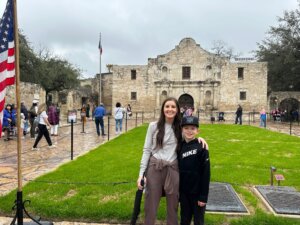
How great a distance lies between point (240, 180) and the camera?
6270 millimetres

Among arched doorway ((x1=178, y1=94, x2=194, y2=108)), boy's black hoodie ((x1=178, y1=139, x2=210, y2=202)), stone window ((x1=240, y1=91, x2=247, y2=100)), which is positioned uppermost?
stone window ((x1=240, y1=91, x2=247, y2=100))

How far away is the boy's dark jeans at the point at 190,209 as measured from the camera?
351 cm

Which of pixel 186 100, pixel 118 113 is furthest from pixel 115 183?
pixel 186 100

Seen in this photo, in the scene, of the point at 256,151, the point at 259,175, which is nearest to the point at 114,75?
the point at 256,151

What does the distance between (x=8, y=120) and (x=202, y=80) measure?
2567 cm

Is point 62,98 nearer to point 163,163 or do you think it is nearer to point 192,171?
point 163,163

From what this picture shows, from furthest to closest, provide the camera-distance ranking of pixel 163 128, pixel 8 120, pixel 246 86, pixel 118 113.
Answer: pixel 246 86
pixel 118 113
pixel 8 120
pixel 163 128

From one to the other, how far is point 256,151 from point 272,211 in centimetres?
573

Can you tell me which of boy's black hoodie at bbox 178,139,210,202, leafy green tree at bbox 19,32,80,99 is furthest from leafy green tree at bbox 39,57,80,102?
boy's black hoodie at bbox 178,139,210,202

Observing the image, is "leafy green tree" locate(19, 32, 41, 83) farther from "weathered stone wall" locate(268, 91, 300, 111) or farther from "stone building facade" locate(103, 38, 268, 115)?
"weathered stone wall" locate(268, 91, 300, 111)

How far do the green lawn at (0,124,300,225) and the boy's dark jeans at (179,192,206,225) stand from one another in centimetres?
80

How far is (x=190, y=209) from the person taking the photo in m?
3.60

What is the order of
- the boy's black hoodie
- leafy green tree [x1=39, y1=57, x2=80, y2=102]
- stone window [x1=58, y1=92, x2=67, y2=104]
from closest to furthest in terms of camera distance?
the boy's black hoodie < leafy green tree [x1=39, y1=57, x2=80, y2=102] < stone window [x1=58, y1=92, x2=67, y2=104]

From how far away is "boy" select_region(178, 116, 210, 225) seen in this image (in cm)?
341
